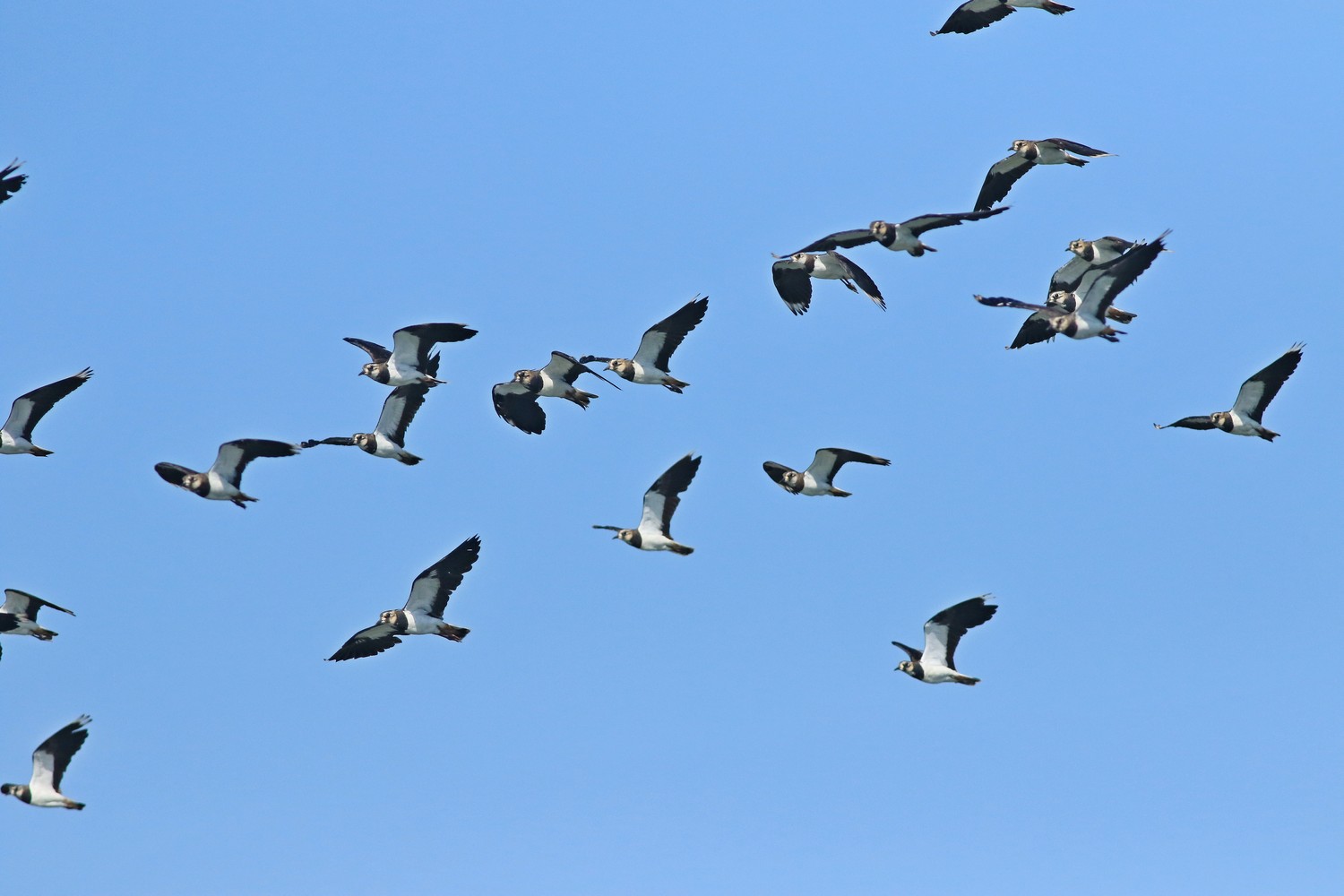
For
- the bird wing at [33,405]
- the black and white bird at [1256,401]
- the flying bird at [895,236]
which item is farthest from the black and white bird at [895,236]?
the bird wing at [33,405]

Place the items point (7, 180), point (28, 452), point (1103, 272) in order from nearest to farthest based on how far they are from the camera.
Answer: point (1103, 272) < point (7, 180) < point (28, 452)

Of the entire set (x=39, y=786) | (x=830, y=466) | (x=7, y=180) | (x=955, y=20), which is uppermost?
(x=955, y=20)

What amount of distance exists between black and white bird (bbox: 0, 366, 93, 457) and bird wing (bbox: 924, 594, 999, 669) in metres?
17.2

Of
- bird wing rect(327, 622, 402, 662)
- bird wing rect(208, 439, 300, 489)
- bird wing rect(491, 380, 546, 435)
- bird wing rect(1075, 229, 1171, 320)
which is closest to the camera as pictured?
bird wing rect(1075, 229, 1171, 320)

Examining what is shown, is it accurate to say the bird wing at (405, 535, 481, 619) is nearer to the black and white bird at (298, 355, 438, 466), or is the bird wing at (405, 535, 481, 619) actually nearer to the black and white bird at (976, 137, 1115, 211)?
the black and white bird at (298, 355, 438, 466)

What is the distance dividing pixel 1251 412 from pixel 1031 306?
5023mm

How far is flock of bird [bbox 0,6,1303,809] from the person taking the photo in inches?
1235

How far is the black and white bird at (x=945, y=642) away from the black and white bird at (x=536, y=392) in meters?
7.82

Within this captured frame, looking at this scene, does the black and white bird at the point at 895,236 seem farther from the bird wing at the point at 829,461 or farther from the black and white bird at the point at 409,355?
the black and white bird at the point at 409,355

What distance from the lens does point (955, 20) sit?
34.5 metres

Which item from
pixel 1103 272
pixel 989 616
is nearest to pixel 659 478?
pixel 989 616

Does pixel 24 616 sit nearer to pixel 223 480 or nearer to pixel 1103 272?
pixel 223 480

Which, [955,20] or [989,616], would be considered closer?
[989,616]

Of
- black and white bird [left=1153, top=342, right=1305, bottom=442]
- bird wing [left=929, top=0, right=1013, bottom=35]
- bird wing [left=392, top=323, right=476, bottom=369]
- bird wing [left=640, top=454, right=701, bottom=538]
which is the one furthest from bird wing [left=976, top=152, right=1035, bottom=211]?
bird wing [left=392, top=323, right=476, bottom=369]
